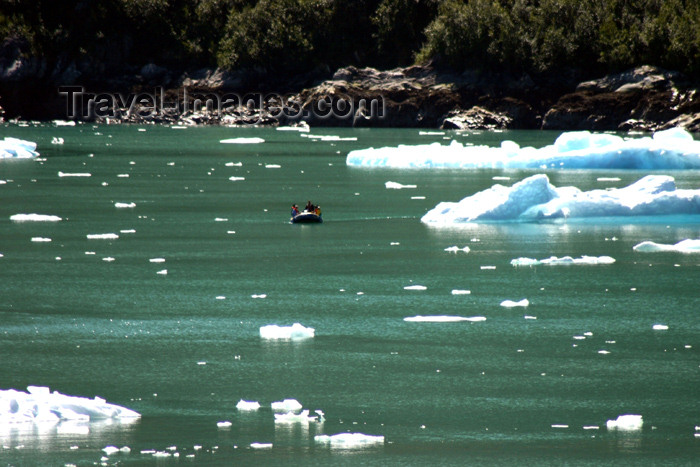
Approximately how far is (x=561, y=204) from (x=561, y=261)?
6.79 meters

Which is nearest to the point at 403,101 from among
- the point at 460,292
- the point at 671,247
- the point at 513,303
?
the point at 671,247

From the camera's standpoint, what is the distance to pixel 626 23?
79625 mm

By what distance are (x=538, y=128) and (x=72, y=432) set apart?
2846 inches

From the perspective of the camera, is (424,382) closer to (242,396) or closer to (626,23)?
(242,396)

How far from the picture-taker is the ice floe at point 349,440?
9570 mm

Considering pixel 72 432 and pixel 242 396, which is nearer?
pixel 72 432

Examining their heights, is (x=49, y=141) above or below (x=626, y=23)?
below

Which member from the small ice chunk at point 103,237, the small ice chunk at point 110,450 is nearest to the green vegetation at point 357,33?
the small ice chunk at point 103,237

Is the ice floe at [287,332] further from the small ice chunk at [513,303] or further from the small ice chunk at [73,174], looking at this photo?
the small ice chunk at [73,174]

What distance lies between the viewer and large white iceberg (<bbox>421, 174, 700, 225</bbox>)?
25.4m

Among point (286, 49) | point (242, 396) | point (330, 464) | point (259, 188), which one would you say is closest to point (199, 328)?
point (242, 396)

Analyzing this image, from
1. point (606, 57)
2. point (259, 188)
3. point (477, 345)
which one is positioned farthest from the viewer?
point (606, 57)

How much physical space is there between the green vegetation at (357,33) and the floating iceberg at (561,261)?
58.2m

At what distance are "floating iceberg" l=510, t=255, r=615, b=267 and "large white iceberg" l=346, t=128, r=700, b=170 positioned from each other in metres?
20.5
